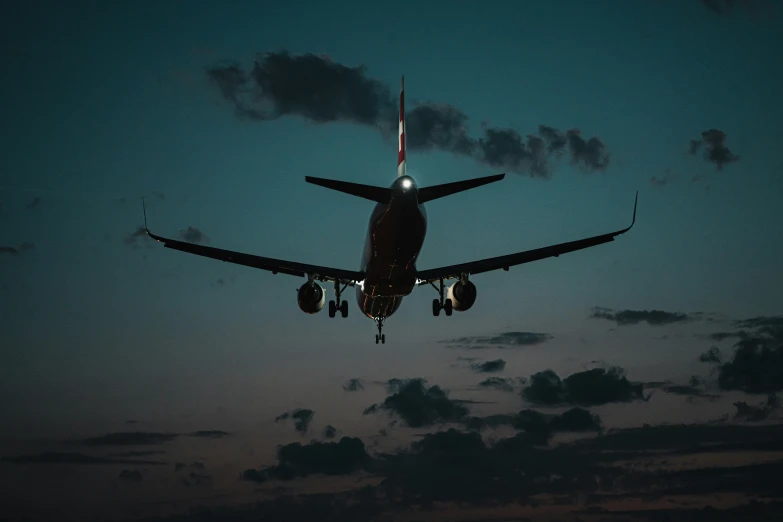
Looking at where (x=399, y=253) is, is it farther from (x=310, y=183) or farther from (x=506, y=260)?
(x=506, y=260)

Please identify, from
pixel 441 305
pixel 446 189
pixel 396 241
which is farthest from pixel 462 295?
pixel 446 189

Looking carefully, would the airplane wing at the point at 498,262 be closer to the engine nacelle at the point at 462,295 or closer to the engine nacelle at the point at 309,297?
the engine nacelle at the point at 462,295

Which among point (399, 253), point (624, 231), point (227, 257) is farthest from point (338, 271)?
point (624, 231)

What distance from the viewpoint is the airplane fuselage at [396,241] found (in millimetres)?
40062

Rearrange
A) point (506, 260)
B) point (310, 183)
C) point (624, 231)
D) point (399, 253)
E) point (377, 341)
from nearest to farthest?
point (310, 183)
point (399, 253)
point (624, 231)
point (506, 260)
point (377, 341)

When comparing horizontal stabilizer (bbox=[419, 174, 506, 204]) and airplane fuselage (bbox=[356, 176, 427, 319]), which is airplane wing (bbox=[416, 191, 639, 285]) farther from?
horizontal stabilizer (bbox=[419, 174, 506, 204])

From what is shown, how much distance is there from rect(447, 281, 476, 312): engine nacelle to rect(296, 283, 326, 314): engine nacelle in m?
7.42

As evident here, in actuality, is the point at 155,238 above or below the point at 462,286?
above

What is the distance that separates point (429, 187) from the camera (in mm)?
40875

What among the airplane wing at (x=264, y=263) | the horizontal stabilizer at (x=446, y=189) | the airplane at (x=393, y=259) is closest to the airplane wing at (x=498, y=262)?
the airplane at (x=393, y=259)

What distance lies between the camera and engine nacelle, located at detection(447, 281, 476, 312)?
→ 50.3m

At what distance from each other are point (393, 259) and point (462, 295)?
8953mm

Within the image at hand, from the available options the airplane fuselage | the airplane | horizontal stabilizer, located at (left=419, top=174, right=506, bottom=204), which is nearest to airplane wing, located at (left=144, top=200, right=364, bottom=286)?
the airplane

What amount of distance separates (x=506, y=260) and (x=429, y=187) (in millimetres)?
12086
